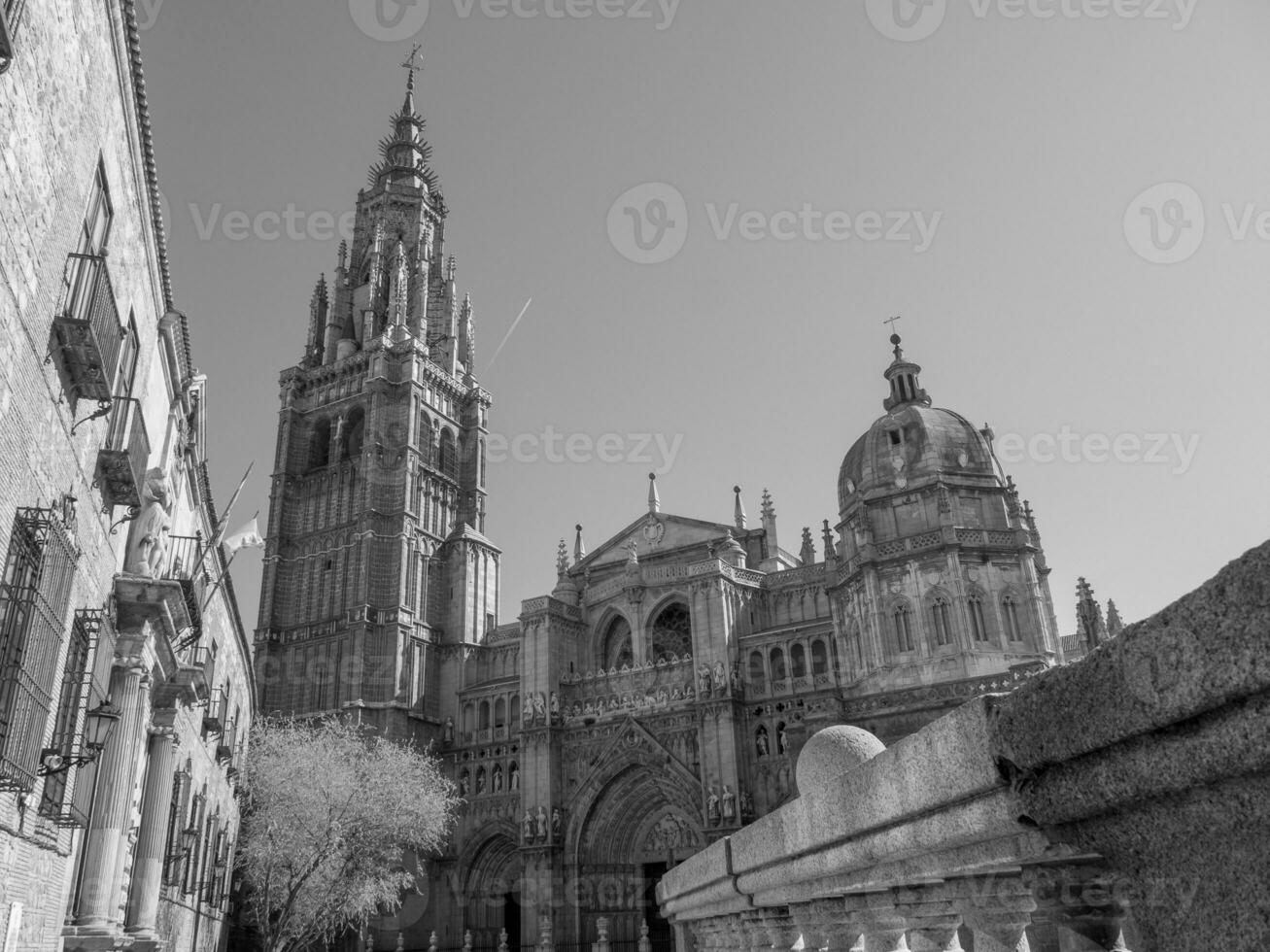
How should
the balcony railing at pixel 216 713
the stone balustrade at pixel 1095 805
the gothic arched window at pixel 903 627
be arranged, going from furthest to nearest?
the gothic arched window at pixel 903 627, the balcony railing at pixel 216 713, the stone balustrade at pixel 1095 805

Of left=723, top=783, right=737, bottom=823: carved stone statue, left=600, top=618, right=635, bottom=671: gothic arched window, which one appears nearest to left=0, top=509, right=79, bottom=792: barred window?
left=723, top=783, right=737, bottom=823: carved stone statue

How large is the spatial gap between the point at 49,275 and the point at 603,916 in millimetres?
33770

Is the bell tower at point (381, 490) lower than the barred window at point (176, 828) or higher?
higher

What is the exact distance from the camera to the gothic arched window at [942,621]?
33.5 metres

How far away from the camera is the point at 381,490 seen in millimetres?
51500

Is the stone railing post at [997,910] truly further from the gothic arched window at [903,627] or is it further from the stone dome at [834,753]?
the gothic arched window at [903,627]

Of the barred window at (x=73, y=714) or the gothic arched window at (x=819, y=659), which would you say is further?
the gothic arched window at (x=819, y=659)

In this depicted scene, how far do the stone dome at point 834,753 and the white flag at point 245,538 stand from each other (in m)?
16.3

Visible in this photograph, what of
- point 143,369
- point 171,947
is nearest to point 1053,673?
point 143,369

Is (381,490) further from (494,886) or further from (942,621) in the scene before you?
(942,621)

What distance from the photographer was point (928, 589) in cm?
3406

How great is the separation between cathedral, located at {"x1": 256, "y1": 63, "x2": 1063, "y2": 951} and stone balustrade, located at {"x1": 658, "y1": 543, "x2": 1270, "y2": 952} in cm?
2223

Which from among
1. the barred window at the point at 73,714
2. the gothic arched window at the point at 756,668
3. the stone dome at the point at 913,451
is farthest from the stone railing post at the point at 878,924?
the gothic arched window at the point at 756,668

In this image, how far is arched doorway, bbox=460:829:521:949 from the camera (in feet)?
136
